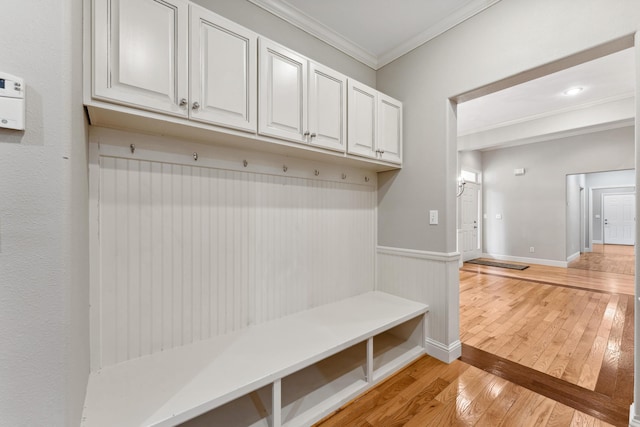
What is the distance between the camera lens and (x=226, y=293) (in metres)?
1.79

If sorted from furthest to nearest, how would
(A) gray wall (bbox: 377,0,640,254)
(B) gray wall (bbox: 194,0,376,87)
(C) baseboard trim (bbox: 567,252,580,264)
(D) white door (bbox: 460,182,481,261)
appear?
(D) white door (bbox: 460,182,481,261), (C) baseboard trim (bbox: 567,252,580,264), (B) gray wall (bbox: 194,0,376,87), (A) gray wall (bbox: 377,0,640,254)

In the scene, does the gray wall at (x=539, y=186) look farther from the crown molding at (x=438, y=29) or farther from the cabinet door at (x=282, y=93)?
the cabinet door at (x=282, y=93)

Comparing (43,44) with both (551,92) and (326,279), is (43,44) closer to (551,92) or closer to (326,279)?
(326,279)

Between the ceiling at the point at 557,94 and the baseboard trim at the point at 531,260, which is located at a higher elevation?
the ceiling at the point at 557,94

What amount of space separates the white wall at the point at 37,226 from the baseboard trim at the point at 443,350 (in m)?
2.30

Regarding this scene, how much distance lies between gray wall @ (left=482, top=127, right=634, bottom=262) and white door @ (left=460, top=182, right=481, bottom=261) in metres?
0.29

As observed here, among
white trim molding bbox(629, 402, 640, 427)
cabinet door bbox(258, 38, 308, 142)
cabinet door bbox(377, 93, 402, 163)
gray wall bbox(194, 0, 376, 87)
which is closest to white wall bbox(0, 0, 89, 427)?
cabinet door bbox(258, 38, 308, 142)

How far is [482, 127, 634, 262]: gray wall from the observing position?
4965 millimetres

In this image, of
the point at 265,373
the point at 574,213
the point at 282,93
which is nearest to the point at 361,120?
the point at 282,93

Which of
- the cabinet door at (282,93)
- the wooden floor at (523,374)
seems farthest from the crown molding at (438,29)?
the wooden floor at (523,374)

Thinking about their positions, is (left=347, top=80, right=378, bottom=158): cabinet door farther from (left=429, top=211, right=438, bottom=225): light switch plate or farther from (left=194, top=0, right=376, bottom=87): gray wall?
(left=429, top=211, right=438, bottom=225): light switch plate

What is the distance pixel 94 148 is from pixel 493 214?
759cm

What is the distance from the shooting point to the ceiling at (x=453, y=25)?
2.05 metres

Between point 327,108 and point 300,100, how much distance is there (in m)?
0.25
